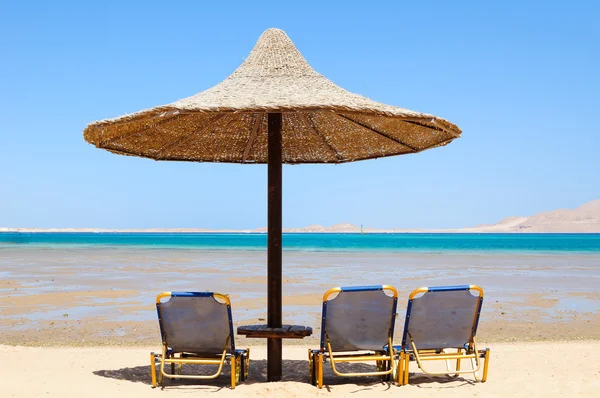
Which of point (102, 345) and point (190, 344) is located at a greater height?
point (190, 344)

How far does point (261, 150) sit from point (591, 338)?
17.3 feet

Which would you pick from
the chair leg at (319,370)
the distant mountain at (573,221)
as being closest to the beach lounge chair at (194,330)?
the chair leg at (319,370)

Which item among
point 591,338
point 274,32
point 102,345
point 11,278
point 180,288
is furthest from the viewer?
point 11,278

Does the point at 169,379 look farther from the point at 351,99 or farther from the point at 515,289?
the point at 515,289

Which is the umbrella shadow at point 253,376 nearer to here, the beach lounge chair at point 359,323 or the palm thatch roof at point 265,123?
the beach lounge chair at point 359,323

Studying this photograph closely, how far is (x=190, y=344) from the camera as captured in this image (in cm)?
507

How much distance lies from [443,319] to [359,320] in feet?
2.21

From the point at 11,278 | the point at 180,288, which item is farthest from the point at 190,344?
the point at 11,278

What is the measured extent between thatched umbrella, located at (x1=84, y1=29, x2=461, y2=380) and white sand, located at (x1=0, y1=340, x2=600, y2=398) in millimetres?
548

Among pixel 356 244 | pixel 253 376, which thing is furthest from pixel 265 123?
pixel 356 244

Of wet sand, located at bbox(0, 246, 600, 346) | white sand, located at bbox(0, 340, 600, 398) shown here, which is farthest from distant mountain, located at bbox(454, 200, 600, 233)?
white sand, located at bbox(0, 340, 600, 398)

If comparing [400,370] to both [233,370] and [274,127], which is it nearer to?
[233,370]

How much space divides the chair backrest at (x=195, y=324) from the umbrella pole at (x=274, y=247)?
16.4 inches

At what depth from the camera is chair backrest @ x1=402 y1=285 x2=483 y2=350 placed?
5.06 m
